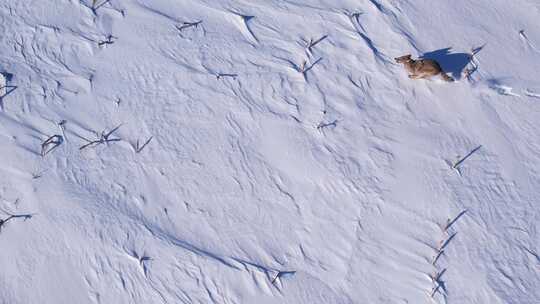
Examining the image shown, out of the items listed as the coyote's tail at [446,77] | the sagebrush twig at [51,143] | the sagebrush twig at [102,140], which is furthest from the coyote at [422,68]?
the sagebrush twig at [51,143]

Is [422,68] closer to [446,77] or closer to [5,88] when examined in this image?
[446,77]

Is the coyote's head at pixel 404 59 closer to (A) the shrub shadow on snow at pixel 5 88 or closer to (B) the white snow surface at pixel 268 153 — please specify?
(B) the white snow surface at pixel 268 153

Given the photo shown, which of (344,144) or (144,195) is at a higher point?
(344,144)

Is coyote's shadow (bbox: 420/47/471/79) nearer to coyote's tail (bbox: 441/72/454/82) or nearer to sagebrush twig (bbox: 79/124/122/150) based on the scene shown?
coyote's tail (bbox: 441/72/454/82)

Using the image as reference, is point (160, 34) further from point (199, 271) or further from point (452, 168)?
point (452, 168)

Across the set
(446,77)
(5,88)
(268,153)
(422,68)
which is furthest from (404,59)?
(5,88)

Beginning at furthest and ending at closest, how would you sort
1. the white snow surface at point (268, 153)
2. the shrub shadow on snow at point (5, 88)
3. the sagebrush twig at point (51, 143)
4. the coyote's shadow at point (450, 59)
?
the coyote's shadow at point (450, 59), the shrub shadow on snow at point (5, 88), the sagebrush twig at point (51, 143), the white snow surface at point (268, 153)

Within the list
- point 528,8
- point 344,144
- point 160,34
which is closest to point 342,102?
point 344,144
